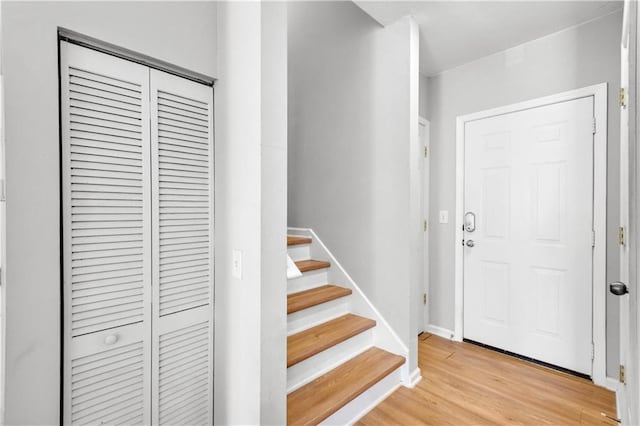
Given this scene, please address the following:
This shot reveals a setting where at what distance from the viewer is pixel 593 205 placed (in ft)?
7.04

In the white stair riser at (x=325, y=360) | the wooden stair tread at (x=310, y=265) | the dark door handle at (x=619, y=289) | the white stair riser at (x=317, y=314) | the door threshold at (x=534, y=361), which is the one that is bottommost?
the door threshold at (x=534, y=361)

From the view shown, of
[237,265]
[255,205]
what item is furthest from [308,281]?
[255,205]

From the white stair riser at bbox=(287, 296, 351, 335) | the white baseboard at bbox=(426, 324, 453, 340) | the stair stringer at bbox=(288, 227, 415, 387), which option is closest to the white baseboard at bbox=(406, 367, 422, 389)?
the stair stringer at bbox=(288, 227, 415, 387)

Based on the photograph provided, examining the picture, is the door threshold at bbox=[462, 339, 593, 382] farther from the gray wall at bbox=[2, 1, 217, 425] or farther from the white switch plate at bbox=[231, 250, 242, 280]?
the gray wall at bbox=[2, 1, 217, 425]

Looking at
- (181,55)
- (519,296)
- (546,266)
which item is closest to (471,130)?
(546,266)

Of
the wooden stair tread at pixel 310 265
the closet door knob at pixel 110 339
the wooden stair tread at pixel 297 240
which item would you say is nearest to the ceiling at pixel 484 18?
the wooden stair tread at pixel 297 240

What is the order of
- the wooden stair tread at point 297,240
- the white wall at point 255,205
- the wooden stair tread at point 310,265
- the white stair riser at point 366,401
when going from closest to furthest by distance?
1. the white wall at point 255,205
2. the white stair riser at point 366,401
3. the wooden stair tread at point 310,265
4. the wooden stair tread at point 297,240

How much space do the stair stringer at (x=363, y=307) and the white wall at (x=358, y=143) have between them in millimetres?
46

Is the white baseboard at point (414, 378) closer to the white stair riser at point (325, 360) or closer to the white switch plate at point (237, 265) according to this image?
the white stair riser at point (325, 360)

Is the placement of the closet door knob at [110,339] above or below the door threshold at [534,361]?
above

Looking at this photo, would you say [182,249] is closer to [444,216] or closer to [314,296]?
[314,296]

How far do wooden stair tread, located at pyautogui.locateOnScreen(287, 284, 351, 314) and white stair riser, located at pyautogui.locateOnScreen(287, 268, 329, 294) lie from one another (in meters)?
0.04

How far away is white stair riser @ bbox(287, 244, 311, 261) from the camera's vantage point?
2.61 metres

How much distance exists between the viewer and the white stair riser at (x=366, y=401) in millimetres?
1678
